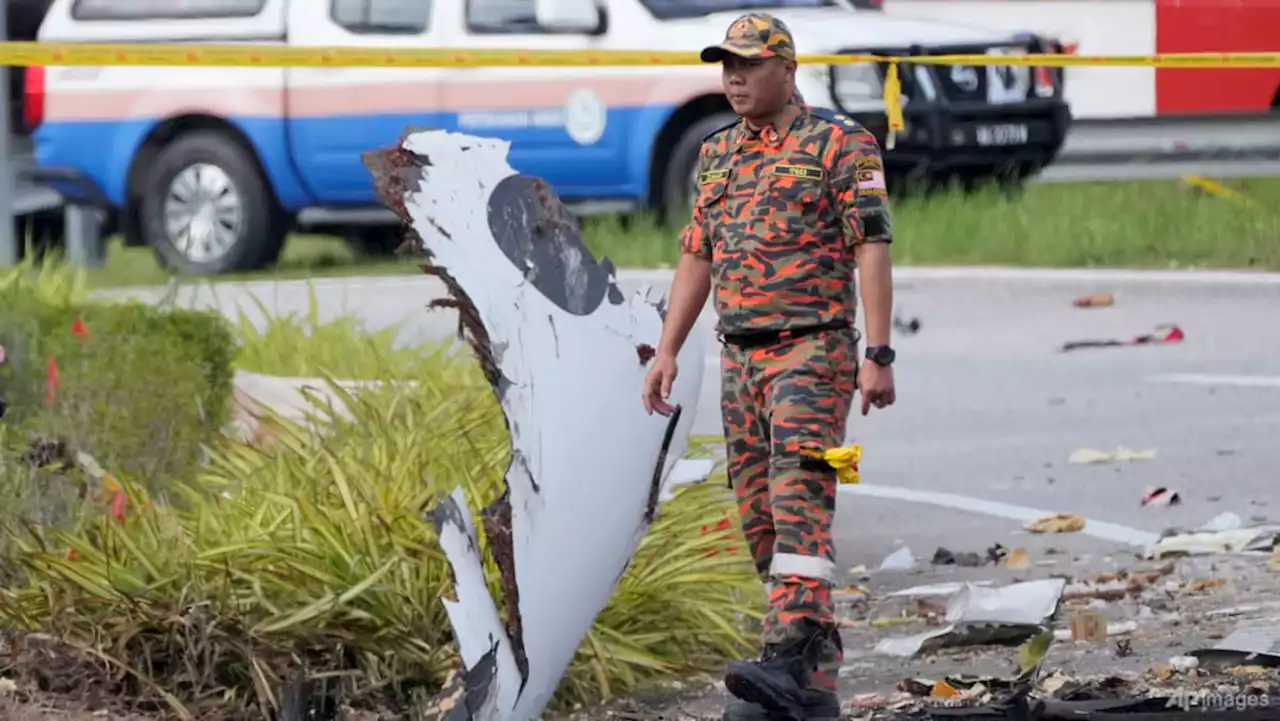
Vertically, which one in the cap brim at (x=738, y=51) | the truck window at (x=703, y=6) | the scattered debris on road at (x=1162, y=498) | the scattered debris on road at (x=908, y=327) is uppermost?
the cap brim at (x=738, y=51)

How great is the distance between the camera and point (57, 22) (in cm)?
Result: 1714

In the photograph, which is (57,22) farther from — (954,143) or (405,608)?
(405,608)

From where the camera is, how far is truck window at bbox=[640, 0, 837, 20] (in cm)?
1544

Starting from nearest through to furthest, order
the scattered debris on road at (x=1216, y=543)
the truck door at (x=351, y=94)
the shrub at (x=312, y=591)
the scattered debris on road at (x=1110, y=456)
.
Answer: the shrub at (x=312, y=591) < the scattered debris on road at (x=1216, y=543) < the scattered debris on road at (x=1110, y=456) < the truck door at (x=351, y=94)

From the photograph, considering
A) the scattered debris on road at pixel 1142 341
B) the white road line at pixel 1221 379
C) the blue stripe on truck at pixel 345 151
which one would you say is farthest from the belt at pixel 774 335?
the blue stripe on truck at pixel 345 151

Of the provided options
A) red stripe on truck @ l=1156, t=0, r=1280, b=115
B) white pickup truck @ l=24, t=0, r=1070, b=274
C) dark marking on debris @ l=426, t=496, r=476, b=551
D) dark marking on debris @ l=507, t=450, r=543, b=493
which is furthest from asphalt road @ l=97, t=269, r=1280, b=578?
red stripe on truck @ l=1156, t=0, r=1280, b=115

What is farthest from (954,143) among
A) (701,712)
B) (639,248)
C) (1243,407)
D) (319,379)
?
(701,712)

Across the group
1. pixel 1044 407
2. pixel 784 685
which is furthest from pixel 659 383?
pixel 1044 407

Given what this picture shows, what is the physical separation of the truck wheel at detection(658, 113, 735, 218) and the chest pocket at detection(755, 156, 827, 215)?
30.4ft

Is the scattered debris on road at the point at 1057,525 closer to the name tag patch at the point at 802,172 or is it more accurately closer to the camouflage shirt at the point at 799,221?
the camouflage shirt at the point at 799,221

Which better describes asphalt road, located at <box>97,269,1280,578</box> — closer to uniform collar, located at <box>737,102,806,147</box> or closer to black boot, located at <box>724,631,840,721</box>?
uniform collar, located at <box>737,102,806,147</box>

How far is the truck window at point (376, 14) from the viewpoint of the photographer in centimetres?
1639

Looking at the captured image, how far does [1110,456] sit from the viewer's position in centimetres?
1016

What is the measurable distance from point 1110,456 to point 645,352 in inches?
157
